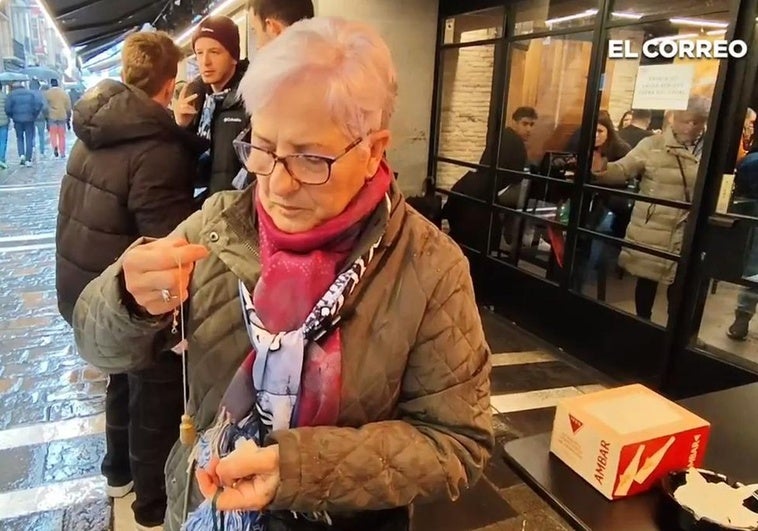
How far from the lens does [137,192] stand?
75.2 inches

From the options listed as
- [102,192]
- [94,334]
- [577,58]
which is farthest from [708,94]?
[94,334]

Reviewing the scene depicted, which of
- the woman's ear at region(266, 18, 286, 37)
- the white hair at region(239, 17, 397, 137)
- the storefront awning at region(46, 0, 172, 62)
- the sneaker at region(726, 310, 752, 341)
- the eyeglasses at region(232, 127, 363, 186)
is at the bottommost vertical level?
the sneaker at region(726, 310, 752, 341)

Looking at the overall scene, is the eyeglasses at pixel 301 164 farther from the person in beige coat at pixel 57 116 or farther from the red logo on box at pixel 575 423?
the person in beige coat at pixel 57 116

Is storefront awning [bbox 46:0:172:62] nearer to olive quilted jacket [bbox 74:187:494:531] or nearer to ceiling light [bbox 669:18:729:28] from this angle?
ceiling light [bbox 669:18:729:28]

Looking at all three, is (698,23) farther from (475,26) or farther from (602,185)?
(475,26)

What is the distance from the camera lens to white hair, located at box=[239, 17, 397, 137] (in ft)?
2.87

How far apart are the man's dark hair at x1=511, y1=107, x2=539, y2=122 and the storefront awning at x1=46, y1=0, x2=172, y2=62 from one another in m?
7.56

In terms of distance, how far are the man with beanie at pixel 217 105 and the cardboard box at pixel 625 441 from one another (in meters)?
1.29

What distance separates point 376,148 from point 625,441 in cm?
73

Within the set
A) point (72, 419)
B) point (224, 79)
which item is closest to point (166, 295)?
point (224, 79)

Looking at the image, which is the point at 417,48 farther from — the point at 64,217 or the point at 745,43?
the point at 64,217

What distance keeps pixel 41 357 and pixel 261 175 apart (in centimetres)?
325

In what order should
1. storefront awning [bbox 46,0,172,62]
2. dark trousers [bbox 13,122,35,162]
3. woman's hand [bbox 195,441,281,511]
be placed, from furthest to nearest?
dark trousers [bbox 13,122,35,162] < storefront awning [bbox 46,0,172,62] < woman's hand [bbox 195,441,281,511]

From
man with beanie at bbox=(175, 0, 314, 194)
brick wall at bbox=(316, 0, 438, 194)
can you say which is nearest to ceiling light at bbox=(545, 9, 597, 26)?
brick wall at bbox=(316, 0, 438, 194)
